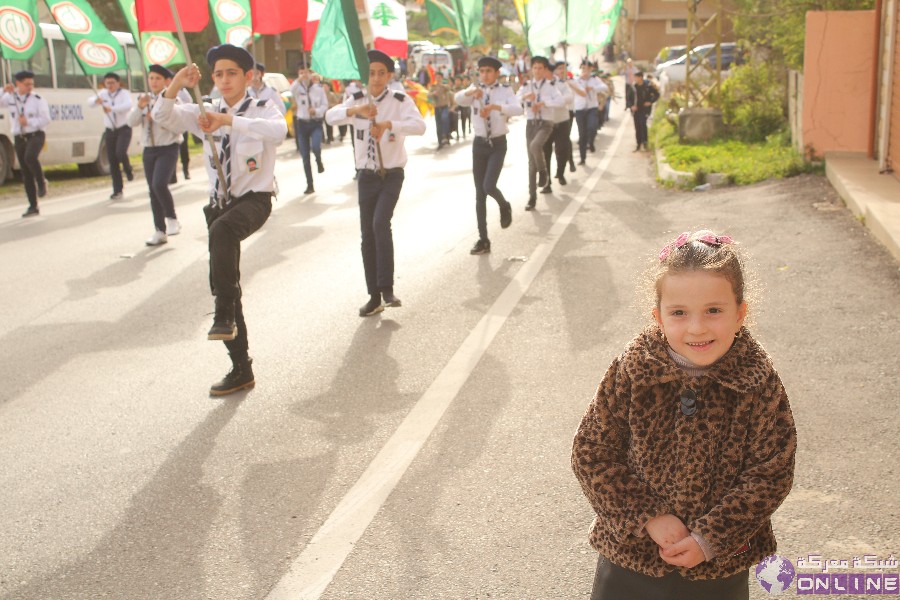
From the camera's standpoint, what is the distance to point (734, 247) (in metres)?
2.45

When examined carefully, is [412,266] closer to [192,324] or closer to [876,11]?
[192,324]

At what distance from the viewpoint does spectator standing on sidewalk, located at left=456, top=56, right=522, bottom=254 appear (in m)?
11.1

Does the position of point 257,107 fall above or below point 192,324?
above

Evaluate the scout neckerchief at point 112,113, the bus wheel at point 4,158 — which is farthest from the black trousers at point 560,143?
the bus wheel at point 4,158

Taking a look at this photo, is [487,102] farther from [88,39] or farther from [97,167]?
[97,167]

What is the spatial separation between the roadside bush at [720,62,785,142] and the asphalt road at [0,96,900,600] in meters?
9.09

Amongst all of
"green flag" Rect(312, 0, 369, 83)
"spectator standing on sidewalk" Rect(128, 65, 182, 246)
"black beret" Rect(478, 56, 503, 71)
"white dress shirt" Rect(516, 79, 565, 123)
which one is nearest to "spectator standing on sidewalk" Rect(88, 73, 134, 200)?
"spectator standing on sidewalk" Rect(128, 65, 182, 246)

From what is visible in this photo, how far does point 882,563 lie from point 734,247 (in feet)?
6.50

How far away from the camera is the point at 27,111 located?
48.1 feet

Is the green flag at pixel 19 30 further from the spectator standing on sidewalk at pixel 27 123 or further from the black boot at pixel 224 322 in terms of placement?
the black boot at pixel 224 322

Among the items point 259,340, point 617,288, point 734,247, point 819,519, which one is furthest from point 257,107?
point 734,247

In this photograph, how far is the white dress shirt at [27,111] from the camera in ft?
48.0

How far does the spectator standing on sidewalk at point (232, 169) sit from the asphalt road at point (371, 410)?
41cm

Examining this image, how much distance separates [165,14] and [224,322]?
3692 mm
